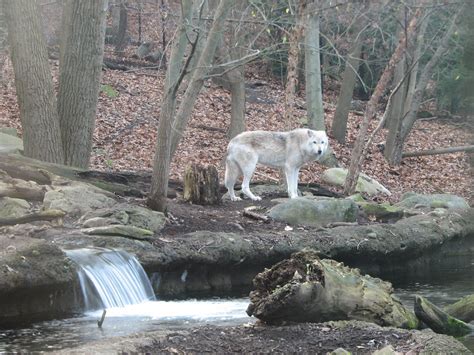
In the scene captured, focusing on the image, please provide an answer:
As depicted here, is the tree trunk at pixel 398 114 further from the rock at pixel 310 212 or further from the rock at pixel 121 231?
the rock at pixel 121 231

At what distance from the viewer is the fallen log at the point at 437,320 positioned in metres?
9.36

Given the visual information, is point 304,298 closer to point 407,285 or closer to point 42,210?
point 42,210

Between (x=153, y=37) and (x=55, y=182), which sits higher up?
(x=153, y=37)

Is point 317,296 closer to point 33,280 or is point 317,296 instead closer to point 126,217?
point 33,280

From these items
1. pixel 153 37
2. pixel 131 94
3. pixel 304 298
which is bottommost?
pixel 304 298

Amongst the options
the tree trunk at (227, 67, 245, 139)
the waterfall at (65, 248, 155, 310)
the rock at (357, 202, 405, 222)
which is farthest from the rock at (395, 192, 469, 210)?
the waterfall at (65, 248, 155, 310)

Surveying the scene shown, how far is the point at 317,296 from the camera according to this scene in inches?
326

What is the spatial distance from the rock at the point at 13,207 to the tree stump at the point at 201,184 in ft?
11.8

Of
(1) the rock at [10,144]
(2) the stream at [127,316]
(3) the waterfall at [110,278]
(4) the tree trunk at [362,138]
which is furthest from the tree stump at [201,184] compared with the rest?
(4) the tree trunk at [362,138]

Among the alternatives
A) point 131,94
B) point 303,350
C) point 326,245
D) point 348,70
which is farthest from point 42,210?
point 348,70

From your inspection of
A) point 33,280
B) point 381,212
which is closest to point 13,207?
point 33,280

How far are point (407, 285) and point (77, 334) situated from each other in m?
7.05

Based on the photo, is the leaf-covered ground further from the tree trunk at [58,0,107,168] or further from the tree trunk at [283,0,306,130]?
the tree trunk at [58,0,107,168]

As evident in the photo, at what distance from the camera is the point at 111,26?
37438 millimetres
